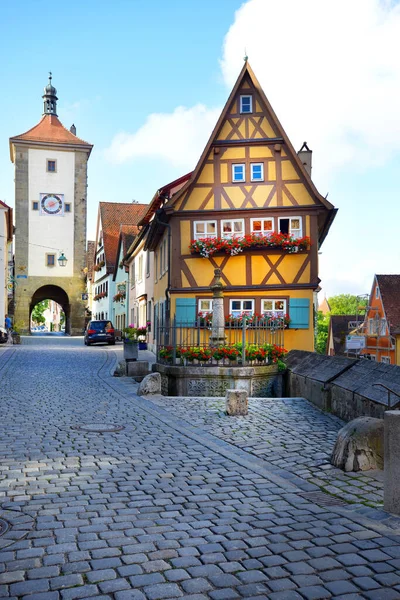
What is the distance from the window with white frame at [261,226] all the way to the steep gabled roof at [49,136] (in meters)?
31.6

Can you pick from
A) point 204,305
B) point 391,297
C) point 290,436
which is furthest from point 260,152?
point 391,297

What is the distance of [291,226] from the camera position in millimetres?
22875

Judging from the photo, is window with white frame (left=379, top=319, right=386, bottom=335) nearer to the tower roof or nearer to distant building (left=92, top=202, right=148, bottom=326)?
distant building (left=92, top=202, right=148, bottom=326)

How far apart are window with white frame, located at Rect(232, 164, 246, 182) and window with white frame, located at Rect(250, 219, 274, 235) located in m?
1.62

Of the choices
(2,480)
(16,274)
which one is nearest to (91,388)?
(2,480)

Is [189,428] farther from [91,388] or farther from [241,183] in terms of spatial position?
[241,183]

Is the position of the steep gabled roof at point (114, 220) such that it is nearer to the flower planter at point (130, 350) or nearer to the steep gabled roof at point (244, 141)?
the steep gabled roof at point (244, 141)

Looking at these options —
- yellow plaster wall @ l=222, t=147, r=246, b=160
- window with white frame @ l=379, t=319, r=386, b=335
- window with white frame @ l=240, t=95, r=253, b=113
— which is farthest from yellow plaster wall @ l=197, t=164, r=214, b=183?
window with white frame @ l=379, t=319, r=386, b=335

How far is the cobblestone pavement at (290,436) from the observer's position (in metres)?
5.86

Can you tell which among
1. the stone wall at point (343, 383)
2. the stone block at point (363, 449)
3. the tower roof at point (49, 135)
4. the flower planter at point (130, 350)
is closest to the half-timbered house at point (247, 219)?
the flower planter at point (130, 350)

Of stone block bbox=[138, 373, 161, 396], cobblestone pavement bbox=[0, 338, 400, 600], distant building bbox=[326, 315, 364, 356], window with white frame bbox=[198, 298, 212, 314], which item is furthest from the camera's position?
distant building bbox=[326, 315, 364, 356]

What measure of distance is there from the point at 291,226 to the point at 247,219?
Answer: 1604 mm

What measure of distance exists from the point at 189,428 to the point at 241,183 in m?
15.5

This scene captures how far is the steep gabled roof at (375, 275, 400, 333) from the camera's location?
4472 cm
